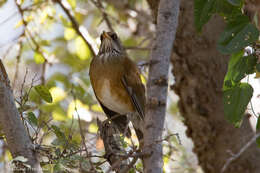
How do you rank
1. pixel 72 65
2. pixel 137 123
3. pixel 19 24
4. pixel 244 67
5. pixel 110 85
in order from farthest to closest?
pixel 72 65, pixel 19 24, pixel 137 123, pixel 110 85, pixel 244 67

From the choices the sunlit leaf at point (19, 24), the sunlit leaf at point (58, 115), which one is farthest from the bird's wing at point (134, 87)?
the sunlit leaf at point (19, 24)

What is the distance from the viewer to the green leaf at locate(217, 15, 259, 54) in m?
2.23

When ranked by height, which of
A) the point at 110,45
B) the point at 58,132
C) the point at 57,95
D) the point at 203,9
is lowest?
the point at 58,132

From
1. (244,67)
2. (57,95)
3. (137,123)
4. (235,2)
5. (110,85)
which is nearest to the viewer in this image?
(235,2)

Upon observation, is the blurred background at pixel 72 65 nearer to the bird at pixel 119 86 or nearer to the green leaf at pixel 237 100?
the bird at pixel 119 86

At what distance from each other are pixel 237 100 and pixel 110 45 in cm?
216

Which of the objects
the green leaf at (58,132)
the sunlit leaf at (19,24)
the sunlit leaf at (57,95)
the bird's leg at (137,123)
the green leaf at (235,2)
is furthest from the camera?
the sunlit leaf at (19,24)

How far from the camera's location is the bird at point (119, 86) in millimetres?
3926

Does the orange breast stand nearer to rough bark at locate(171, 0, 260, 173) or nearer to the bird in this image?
the bird

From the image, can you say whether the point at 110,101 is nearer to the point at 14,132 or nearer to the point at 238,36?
the point at 14,132

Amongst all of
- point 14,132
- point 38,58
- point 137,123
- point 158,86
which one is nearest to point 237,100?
point 158,86

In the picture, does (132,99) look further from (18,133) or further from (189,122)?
(18,133)

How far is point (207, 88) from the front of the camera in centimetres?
432

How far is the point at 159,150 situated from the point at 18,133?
2.69ft
